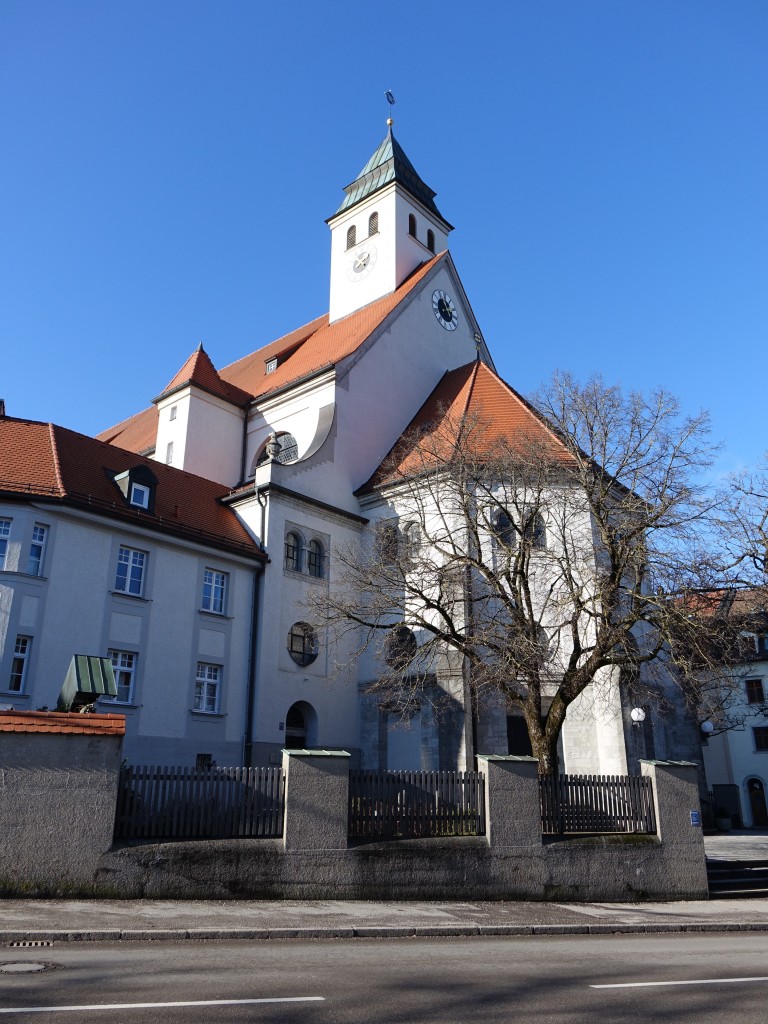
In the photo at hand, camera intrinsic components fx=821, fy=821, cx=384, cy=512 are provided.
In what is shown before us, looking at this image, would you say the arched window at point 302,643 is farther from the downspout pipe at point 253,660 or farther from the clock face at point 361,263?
the clock face at point 361,263

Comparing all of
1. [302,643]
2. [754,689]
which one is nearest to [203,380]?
[302,643]

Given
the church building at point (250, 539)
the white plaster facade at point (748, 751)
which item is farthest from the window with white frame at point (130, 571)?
the white plaster facade at point (748, 751)

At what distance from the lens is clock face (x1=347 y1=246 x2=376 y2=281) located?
116 feet

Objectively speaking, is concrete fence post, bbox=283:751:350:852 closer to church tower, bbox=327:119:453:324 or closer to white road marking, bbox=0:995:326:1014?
white road marking, bbox=0:995:326:1014

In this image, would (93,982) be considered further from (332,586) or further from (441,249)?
(441,249)

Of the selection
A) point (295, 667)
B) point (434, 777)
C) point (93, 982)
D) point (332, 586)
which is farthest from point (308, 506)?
point (93, 982)

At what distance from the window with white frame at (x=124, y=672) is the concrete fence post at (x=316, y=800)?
8.49 m

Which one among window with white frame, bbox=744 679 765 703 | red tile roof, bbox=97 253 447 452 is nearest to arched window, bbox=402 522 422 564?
red tile roof, bbox=97 253 447 452

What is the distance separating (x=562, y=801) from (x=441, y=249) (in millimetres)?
28672

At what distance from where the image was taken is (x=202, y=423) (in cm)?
3086

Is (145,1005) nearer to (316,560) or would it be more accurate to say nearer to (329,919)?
(329,919)

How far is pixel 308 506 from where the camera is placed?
25.8 meters

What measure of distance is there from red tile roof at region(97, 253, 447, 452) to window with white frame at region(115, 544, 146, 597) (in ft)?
34.5

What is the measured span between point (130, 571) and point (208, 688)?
12.4 feet
